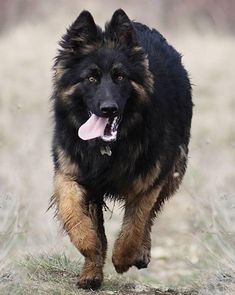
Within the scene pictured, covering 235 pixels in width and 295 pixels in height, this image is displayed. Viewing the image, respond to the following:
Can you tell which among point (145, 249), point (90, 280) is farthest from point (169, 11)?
point (90, 280)

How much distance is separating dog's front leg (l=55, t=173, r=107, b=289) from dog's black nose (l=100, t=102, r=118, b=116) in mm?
814

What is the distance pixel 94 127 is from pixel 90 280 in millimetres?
1267

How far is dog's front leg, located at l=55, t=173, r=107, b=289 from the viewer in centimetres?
632

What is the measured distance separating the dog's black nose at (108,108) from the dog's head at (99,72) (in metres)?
0.07

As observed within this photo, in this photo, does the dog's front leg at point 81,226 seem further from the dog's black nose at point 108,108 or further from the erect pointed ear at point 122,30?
the erect pointed ear at point 122,30

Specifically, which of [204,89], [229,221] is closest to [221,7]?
[204,89]

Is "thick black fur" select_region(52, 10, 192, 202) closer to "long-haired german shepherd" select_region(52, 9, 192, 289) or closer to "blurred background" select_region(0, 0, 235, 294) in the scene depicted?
"long-haired german shepherd" select_region(52, 9, 192, 289)

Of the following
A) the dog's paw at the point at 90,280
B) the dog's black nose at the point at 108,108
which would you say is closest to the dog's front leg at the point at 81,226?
the dog's paw at the point at 90,280

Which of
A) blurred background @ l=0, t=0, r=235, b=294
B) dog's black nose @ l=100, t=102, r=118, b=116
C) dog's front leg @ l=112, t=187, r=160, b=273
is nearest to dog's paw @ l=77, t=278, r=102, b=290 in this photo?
dog's front leg @ l=112, t=187, r=160, b=273

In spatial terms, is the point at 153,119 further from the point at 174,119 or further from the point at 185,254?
Answer: the point at 185,254

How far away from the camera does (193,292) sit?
6.64 meters

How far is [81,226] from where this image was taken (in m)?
6.34

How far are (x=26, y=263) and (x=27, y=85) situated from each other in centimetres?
911

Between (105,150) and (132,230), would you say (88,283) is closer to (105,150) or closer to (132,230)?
(132,230)
